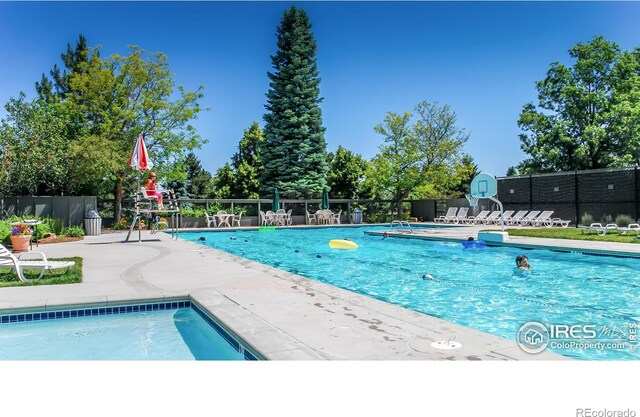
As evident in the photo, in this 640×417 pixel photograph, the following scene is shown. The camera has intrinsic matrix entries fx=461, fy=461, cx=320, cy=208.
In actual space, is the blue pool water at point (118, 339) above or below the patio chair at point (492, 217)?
below

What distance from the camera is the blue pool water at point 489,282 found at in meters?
5.41

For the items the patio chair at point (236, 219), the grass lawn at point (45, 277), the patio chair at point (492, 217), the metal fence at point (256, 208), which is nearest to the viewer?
the grass lawn at point (45, 277)

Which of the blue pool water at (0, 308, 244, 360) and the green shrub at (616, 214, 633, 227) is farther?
the green shrub at (616, 214, 633, 227)

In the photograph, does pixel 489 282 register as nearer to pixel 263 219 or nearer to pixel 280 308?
pixel 280 308

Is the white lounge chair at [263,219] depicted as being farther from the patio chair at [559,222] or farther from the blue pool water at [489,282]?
the patio chair at [559,222]

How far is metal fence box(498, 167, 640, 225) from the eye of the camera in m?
18.1

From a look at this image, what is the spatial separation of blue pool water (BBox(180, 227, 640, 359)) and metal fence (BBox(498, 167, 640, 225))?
9.26 m

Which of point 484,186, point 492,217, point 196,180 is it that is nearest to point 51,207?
point 484,186

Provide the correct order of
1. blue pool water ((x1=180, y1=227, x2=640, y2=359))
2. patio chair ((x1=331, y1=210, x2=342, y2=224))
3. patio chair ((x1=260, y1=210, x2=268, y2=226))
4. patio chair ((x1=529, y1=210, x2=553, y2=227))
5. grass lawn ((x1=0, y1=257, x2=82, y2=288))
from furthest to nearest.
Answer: patio chair ((x1=331, y1=210, x2=342, y2=224)), patio chair ((x1=260, y1=210, x2=268, y2=226)), patio chair ((x1=529, y1=210, x2=553, y2=227)), grass lawn ((x1=0, y1=257, x2=82, y2=288)), blue pool water ((x1=180, y1=227, x2=640, y2=359))

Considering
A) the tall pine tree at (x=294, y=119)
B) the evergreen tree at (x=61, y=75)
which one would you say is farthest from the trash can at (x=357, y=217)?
→ the evergreen tree at (x=61, y=75)

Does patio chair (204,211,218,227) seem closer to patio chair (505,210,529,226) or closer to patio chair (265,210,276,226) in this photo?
patio chair (265,210,276,226)

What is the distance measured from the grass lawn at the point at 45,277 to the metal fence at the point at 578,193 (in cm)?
1878

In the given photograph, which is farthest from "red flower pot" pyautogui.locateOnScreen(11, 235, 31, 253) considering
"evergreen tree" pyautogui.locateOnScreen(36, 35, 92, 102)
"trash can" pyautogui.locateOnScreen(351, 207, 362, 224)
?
"evergreen tree" pyautogui.locateOnScreen(36, 35, 92, 102)

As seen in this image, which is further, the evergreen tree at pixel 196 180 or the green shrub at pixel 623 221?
the evergreen tree at pixel 196 180
